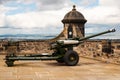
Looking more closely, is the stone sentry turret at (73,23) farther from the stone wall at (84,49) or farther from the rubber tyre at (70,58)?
the rubber tyre at (70,58)

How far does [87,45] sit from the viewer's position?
1402 cm

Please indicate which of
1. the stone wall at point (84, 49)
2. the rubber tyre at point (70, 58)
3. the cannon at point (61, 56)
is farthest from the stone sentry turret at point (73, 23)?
the rubber tyre at point (70, 58)

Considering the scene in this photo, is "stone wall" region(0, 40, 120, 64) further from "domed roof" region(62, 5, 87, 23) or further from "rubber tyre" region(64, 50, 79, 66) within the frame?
"rubber tyre" region(64, 50, 79, 66)

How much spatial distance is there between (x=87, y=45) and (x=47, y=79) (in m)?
6.34

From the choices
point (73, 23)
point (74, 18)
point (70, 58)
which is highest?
point (74, 18)

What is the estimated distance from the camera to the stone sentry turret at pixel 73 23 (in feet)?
52.3

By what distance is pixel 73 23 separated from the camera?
16.1 metres

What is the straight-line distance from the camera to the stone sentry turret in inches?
627

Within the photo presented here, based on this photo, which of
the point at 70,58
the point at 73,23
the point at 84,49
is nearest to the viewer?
the point at 70,58

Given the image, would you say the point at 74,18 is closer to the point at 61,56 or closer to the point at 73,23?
the point at 73,23

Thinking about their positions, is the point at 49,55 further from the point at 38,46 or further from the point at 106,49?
the point at 38,46

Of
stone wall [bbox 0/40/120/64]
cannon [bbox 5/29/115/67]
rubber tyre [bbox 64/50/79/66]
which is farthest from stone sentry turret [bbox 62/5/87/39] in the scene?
rubber tyre [bbox 64/50/79/66]

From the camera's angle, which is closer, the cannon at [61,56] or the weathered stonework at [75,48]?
the cannon at [61,56]

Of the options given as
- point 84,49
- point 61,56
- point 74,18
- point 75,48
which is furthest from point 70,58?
point 74,18
